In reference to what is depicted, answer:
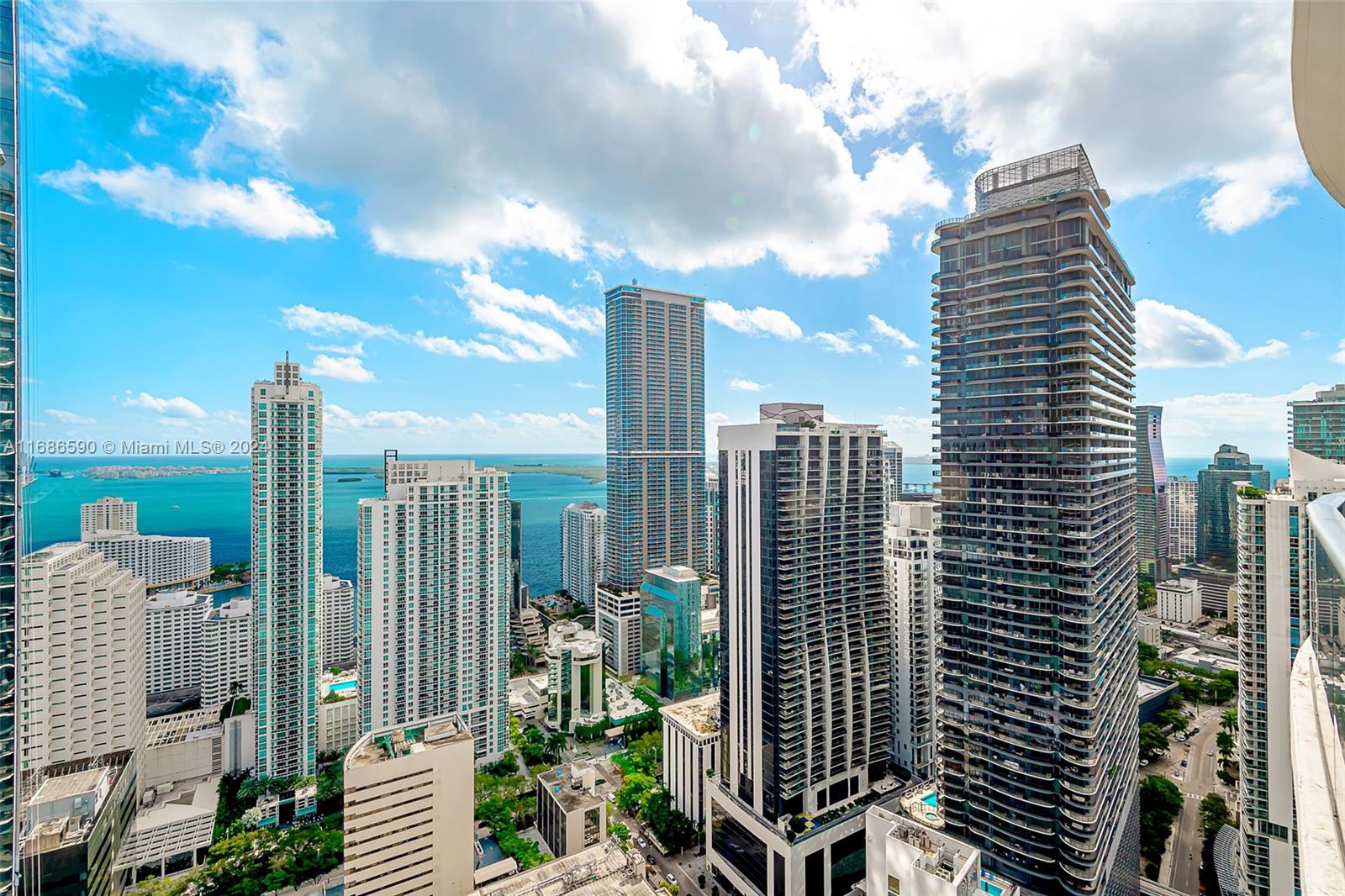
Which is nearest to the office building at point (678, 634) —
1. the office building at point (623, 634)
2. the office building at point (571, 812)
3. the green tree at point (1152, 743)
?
the office building at point (623, 634)

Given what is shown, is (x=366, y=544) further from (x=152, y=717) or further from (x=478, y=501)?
(x=152, y=717)

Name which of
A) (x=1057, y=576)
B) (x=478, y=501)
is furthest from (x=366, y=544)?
(x=1057, y=576)

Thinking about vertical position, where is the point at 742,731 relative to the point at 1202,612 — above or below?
above

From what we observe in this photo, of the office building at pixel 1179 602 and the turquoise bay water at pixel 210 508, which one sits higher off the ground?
the turquoise bay water at pixel 210 508

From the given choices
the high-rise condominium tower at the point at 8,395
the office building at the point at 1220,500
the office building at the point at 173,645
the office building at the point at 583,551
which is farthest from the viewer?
the office building at the point at 583,551

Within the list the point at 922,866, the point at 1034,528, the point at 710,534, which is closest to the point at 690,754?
the point at 922,866

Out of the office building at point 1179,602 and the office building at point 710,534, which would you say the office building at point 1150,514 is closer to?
the office building at point 1179,602

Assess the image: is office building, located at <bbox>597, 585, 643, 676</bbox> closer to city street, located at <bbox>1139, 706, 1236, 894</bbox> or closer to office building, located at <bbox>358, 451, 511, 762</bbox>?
office building, located at <bbox>358, 451, 511, 762</bbox>
